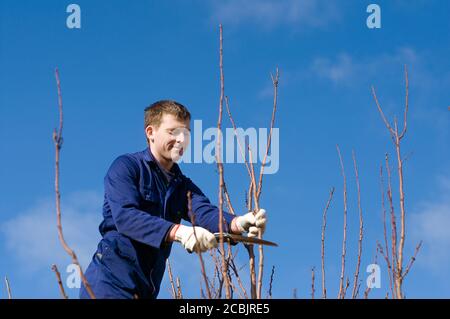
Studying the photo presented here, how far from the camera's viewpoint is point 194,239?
134 inches

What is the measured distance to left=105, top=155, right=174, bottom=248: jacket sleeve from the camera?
3.56m

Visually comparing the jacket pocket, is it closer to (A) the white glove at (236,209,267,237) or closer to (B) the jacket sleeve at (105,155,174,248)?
(B) the jacket sleeve at (105,155,174,248)

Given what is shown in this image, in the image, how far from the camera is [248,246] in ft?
11.3

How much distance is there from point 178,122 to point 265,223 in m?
0.80

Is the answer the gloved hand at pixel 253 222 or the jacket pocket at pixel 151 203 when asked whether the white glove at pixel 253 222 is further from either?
the jacket pocket at pixel 151 203

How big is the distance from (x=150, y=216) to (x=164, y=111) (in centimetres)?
79

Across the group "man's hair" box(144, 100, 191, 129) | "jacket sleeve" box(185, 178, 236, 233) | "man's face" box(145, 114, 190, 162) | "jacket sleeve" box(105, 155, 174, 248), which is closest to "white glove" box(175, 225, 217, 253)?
"jacket sleeve" box(105, 155, 174, 248)

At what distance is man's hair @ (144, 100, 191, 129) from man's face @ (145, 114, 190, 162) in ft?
0.09

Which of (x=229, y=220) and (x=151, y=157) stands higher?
(x=151, y=157)
